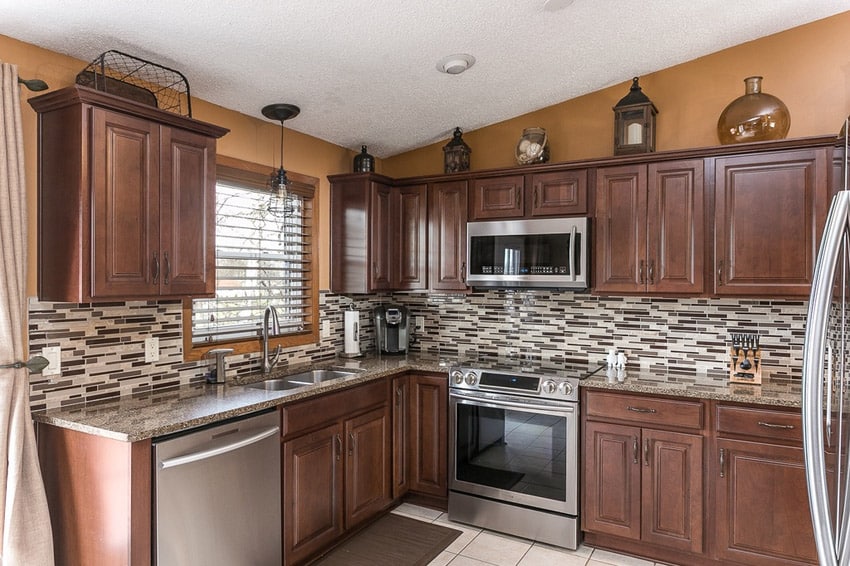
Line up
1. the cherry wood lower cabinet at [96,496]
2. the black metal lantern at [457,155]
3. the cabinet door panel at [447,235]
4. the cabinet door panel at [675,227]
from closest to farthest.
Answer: the cherry wood lower cabinet at [96,496]
the cabinet door panel at [675,227]
the cabinet door panel at [447,235]
the black metal lantern at [457,155]

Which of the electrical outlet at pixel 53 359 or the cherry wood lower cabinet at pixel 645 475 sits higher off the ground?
the electrical outlet at pixel 53 359

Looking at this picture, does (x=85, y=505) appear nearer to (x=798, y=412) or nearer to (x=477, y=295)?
(x=477, y=295)

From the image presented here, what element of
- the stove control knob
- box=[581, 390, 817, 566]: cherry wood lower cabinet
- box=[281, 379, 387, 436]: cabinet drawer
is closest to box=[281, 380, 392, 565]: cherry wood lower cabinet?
box=[281, 379, 387, 436]: cabinet drawer

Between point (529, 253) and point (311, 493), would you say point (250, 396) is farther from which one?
point (529, 253)

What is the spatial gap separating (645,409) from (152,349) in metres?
2.57

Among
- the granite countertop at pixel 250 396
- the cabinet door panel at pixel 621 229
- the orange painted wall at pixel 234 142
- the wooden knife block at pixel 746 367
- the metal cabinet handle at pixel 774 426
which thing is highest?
the orange painted wall at pixel 234 142

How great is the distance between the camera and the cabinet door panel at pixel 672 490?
282cm

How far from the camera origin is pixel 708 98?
3.32 metres

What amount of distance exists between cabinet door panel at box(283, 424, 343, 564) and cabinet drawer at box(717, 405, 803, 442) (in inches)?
79.4

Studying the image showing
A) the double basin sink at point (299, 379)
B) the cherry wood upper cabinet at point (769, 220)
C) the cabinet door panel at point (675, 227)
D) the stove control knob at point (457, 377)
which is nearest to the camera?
the cherry wood upper cabinet at point (769, 220)

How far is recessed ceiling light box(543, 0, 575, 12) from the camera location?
8.00 feet

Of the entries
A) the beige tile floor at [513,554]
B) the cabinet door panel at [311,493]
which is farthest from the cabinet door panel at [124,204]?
the beige tile floor at [513,554]

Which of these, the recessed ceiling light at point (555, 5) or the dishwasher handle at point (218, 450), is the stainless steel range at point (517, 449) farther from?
the recessed ceiling light at point (555, 5)

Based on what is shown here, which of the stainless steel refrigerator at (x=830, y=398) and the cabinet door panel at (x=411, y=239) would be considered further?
the cabinet door panel at (x=411, y=239)
